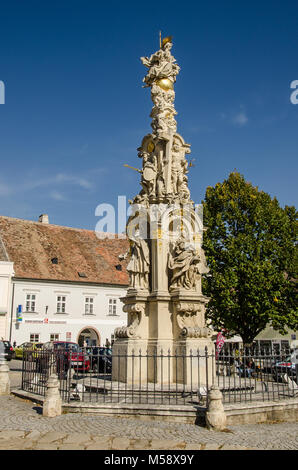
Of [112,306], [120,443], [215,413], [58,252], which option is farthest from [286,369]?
[58,252]

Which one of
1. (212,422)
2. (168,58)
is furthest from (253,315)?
(212,422)

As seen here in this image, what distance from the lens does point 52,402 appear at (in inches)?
320

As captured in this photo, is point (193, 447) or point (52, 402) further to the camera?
point (52, 402)

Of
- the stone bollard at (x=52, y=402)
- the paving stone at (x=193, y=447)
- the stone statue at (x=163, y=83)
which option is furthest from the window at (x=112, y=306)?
the paving stone at (x=193, y=447)

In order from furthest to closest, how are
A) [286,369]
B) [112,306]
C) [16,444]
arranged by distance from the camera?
[112,306] → [286,369] → [16,444]

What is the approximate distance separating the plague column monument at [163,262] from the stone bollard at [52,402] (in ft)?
6.37

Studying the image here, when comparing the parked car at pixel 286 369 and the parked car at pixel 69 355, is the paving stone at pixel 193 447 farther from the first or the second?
the parked car at pixel 286 369

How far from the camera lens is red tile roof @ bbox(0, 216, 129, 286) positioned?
116ft

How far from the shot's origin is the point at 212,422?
287 inches

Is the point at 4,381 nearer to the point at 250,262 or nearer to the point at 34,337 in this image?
the point at 250,262

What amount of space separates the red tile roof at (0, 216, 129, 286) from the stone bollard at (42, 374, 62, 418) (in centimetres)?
2709

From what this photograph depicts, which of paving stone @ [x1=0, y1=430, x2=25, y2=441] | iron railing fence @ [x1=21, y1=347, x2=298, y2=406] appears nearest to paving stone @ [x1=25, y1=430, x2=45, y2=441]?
paving stone @ [x1=0, y1=430, x2=25, y2=441]

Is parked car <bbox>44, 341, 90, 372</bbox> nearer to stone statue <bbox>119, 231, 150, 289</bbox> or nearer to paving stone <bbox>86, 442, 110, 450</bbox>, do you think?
stone statue <bbox>119, 231, 150, 289</bbox>

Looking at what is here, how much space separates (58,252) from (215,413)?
3168 centimetres
